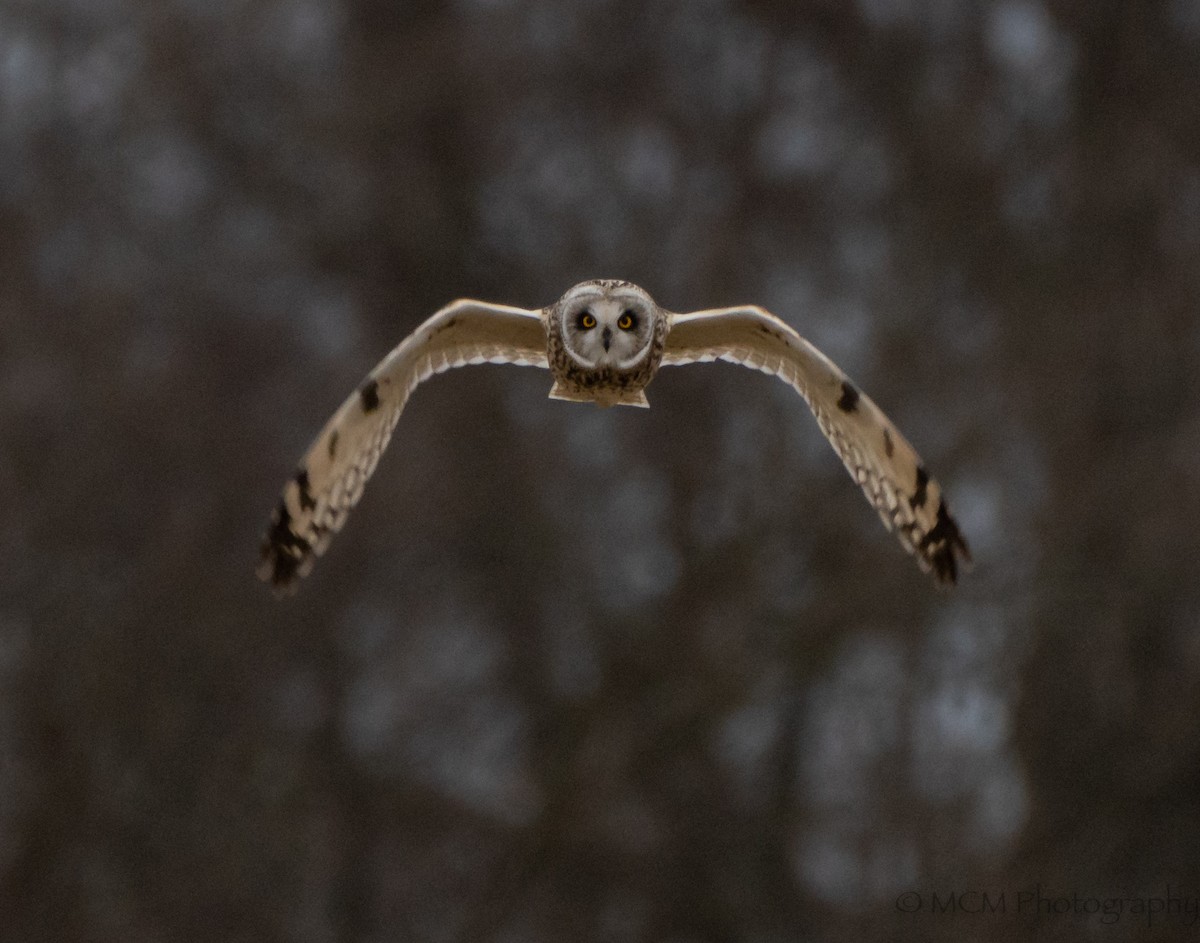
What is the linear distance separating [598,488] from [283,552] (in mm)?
8664

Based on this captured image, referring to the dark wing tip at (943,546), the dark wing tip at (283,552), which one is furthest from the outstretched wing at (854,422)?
the dark wing tip at (283,552)

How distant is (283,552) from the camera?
484 cm

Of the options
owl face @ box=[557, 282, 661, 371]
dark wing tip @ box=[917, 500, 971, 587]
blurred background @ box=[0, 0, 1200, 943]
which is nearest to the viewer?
owl face @ box=[557, 282, 661, 371]

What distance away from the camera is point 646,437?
1338cm

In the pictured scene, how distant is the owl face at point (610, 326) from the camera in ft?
15.5

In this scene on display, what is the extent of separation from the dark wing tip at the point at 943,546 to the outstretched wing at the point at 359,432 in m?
0.92

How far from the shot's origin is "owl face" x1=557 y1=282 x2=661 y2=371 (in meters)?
4.73

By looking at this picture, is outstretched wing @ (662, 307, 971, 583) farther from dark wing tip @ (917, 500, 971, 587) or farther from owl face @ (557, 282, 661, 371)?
owl face @ (557, 282, 661, 371)

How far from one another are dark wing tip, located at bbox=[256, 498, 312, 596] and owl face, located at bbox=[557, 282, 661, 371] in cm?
67

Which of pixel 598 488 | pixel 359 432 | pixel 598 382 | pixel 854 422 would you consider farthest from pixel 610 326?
pixel 598 488

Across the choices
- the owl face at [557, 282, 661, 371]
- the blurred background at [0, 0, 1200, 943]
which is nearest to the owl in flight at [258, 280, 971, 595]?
the owl face at [557, 282, 661, 371]

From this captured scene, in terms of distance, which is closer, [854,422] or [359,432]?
[359,432]

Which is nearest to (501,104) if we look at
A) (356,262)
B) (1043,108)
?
(356,262)

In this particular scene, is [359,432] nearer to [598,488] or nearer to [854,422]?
[854,422]
